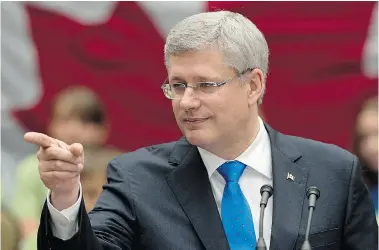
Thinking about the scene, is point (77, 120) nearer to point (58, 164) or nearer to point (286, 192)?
point (286, 192)

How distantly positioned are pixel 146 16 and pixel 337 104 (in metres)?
1.66

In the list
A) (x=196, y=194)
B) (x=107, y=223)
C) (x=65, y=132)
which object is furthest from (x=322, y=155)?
(x=65, y=132)

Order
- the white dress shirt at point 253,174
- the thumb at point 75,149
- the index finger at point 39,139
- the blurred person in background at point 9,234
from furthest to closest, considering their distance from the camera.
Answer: the blurred person in background at point 9,234, the white dress shirt at point 253,174, the thumb at point 75,149, the index finger at point 39,139

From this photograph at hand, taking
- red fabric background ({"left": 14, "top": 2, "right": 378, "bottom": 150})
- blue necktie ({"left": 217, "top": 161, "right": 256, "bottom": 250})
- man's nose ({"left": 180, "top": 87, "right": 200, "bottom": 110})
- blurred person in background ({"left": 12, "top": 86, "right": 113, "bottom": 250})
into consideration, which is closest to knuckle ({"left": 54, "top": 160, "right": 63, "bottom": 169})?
man's nose ({"left": 180, "top": 87, "right": 200, "bottom": 110})

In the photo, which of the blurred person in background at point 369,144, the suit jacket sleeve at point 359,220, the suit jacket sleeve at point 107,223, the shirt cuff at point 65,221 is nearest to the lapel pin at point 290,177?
the suit jacket sleeve at point 359,220

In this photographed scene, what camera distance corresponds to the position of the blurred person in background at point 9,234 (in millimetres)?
5008

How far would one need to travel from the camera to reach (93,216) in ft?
12.0

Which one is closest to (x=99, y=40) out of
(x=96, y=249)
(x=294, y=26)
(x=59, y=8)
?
(x=59, y=8)

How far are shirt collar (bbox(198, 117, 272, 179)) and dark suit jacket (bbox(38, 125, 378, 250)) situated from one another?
0.11 ft

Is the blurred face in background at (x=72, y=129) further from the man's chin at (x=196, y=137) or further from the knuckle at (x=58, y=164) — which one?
the knuckle at (x=58, y=164)

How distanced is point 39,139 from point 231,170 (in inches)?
43.3

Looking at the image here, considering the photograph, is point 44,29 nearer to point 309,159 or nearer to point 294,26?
point 294,26

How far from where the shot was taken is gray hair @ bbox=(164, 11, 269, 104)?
3.72m

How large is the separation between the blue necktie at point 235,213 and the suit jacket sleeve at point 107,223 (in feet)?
1.26
